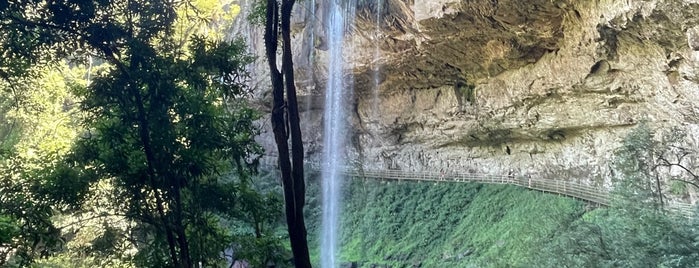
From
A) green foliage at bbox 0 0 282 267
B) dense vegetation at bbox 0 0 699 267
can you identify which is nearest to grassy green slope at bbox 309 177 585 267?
dense vegetation at bbox 0 0 699 267

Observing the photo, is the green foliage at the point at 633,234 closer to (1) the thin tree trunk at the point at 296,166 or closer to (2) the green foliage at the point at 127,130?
(1) the thin tree trunk at the point at 296,166

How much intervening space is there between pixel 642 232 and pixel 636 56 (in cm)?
644

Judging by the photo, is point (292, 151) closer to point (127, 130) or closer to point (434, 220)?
point (127, 130)

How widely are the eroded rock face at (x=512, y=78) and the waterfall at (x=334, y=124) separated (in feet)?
1.78

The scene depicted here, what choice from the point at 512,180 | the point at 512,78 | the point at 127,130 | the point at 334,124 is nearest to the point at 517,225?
the point at 512,180

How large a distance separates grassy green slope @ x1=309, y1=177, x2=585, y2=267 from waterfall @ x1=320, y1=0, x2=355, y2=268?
51 cm

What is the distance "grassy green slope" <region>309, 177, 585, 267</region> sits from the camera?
584 inches

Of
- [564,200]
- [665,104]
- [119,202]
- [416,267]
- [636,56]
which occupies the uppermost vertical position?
[636,56]

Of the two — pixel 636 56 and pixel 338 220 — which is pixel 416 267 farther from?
pixel 636 56

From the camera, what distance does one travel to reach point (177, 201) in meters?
4.29

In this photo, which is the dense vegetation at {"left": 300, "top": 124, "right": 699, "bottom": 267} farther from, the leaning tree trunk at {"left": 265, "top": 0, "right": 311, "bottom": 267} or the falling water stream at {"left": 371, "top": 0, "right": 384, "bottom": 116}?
the leaning tree trunk at {"left": 265, "top": 0, "right": 311, "bottom": 267}

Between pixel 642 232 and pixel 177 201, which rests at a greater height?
pixel 177 201

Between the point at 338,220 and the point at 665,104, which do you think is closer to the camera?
the point at 665,104

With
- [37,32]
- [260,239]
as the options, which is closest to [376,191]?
[260,239]
